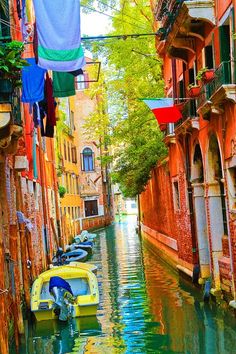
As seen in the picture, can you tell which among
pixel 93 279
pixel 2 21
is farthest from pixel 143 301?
pixel 2 21

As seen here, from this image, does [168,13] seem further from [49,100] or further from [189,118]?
[49,100]

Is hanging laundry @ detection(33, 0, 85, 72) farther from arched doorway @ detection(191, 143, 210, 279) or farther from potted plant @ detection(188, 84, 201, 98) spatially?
arched doorway @ detection(191, 143, 210, 279)

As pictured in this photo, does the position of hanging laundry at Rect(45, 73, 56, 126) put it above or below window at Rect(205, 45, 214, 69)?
below

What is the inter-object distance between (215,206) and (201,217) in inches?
72.7

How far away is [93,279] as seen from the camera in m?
14.6

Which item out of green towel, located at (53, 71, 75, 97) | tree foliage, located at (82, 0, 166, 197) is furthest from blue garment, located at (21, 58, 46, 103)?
tree foliage, located at (82, 0, 166, 197)

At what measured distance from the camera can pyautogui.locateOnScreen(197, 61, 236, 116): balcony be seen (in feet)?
36.3

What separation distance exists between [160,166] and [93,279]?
11.5 metres

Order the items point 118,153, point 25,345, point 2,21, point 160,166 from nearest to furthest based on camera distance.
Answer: point 2,21 → point 25,345 → point 160,166 → point 118,153

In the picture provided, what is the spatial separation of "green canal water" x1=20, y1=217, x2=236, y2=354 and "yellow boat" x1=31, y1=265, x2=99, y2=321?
233 millimetres

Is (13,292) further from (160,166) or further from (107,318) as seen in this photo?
(160,166)

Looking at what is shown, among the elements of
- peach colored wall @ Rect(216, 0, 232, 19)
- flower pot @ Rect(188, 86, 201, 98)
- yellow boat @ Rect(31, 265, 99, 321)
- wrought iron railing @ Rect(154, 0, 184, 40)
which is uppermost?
wrought iron railing @ Rect(154, 0, 184, 40)

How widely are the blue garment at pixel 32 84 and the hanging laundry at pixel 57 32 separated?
2.76 meters

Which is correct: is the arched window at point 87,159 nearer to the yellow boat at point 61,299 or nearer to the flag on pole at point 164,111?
the yellow boat at point 61,299
